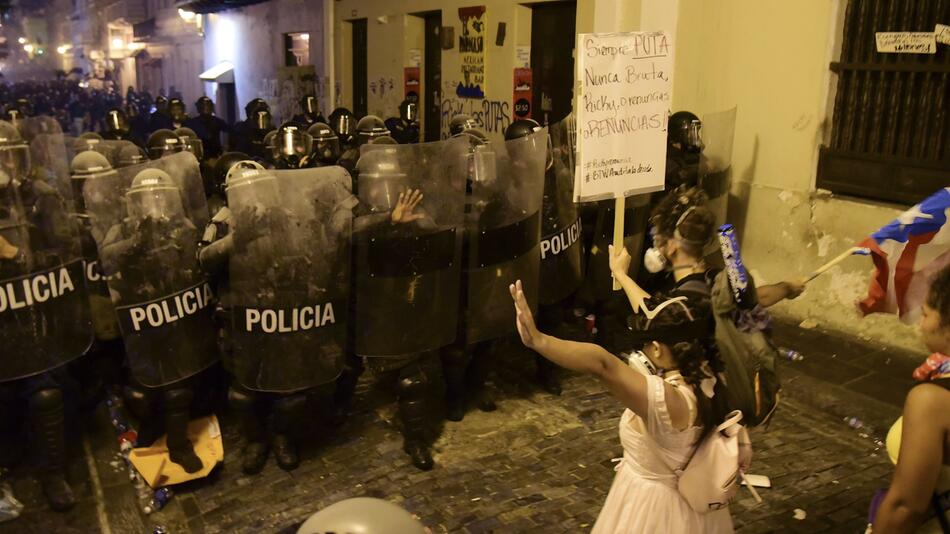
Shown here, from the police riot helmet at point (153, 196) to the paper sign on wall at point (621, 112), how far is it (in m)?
2.05

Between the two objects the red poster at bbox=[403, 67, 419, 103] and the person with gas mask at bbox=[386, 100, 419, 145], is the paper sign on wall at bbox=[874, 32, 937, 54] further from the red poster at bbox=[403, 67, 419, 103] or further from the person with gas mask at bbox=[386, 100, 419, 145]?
the red poster at bbox=[403, 67, 419, 103]

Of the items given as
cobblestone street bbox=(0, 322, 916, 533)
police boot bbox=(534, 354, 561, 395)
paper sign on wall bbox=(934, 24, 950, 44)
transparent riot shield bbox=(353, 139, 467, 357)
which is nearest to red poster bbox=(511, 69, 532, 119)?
paper sign on wall bbox=(934, 24, 950, 44)

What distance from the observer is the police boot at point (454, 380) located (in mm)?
5105

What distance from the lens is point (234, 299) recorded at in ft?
13.5

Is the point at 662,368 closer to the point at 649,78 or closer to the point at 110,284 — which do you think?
the point at 649,78

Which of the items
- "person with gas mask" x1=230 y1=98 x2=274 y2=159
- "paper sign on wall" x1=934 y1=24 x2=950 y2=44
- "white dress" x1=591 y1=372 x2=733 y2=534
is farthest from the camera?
"person with gas mask" x1=230 y1=98 x2=274 y2=159

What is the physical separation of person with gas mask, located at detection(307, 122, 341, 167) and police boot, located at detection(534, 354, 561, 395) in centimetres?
206

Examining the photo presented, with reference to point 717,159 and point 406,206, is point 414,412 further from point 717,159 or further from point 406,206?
point 717,159

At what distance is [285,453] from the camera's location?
4.62 metres

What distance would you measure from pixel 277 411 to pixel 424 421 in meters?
0.86

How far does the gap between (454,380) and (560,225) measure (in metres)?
1.23

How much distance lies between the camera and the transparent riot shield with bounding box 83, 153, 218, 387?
403 centimetres

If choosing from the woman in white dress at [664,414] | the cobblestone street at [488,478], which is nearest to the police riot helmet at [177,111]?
the cobblestone street at [488,478]

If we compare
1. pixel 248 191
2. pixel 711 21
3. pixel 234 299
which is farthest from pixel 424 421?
pixel 711 21
